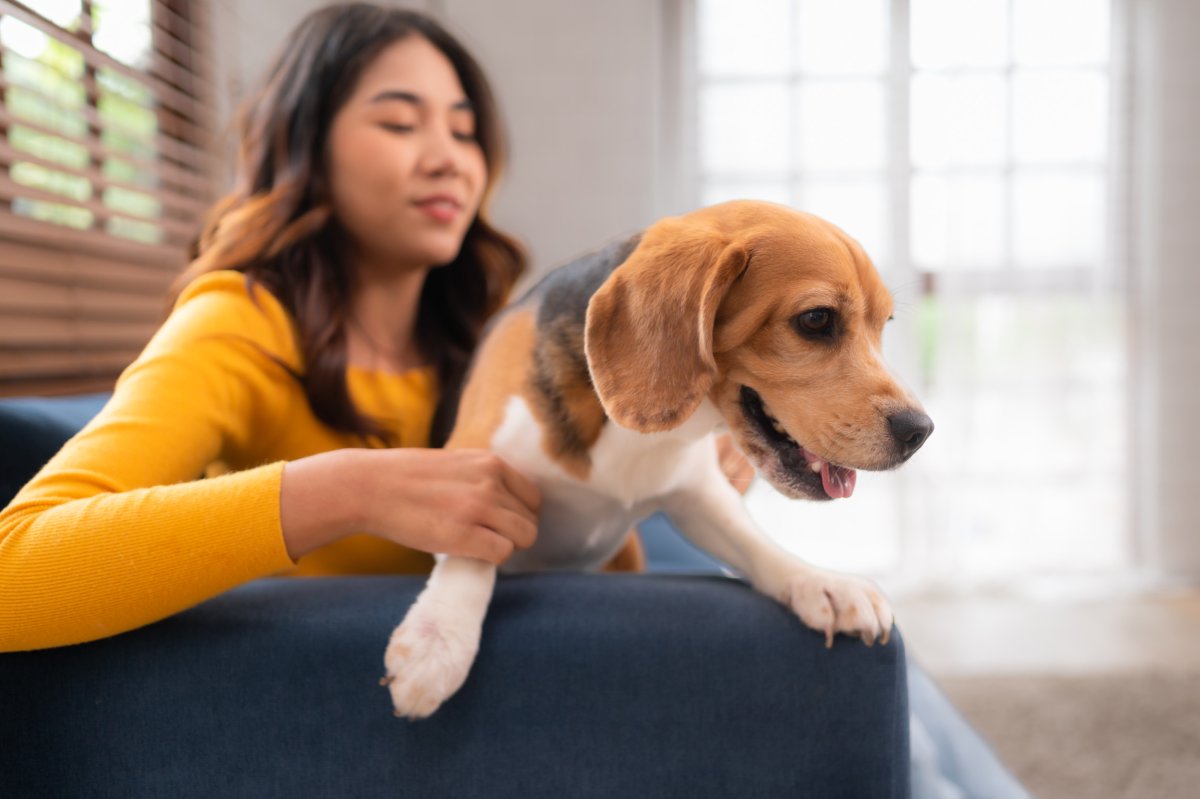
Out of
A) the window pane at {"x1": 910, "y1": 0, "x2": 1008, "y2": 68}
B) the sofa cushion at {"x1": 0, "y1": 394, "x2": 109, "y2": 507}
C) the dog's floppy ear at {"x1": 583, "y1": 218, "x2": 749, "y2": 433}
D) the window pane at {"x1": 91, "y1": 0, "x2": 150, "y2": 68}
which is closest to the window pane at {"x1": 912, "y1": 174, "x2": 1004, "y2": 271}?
the window pane at {"x1": 910, "y1": 0, "x2": 1008, "y2": 68}

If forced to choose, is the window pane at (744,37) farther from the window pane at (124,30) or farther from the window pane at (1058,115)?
the window pane at (124,30)

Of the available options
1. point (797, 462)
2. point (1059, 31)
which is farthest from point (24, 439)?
point (1059, 31)

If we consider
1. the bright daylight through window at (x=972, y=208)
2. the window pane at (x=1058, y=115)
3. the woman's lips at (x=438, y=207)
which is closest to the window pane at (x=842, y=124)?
the bright daylight through window at (x=972, y=208)

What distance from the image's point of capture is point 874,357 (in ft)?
2.87

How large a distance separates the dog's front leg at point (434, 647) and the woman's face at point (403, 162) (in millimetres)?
640

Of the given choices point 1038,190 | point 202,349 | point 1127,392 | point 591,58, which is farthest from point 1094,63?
point 202,349

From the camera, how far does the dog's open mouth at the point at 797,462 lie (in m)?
0.87

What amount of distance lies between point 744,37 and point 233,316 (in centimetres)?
254

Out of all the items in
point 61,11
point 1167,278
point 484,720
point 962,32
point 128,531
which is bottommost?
point 484,720

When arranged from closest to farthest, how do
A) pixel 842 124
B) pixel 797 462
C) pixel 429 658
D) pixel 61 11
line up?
pixel 429 658 → pixel 797 462 → pixel 61 11 → pixel 842 124

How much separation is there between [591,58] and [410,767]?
2.71 metres

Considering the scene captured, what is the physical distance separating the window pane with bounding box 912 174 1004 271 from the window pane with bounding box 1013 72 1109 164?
18 centimetres

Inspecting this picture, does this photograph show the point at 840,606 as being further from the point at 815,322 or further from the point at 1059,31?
the point at 1059,31

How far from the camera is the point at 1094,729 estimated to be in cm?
209
